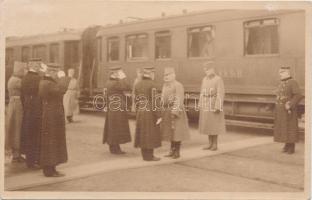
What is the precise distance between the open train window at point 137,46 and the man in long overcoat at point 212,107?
1.77 meters

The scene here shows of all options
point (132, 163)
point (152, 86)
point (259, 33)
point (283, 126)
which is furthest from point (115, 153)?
point (259, 33)

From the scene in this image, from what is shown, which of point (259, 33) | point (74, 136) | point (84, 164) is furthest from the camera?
point (259, 33)

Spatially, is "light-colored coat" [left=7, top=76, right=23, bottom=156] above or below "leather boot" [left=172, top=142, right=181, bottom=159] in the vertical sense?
above

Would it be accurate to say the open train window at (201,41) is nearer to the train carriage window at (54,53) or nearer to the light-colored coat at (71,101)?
the light-colored coat at (71,101)

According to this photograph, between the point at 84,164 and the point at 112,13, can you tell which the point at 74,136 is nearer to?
the point at 84,164

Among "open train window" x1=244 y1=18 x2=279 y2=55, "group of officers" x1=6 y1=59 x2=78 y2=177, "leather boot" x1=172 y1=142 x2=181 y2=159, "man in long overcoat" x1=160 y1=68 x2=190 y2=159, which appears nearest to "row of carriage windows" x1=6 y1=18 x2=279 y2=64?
"open train window" x1=244 y1=18 x2=279 y2=55

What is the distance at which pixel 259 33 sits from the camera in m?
7.22

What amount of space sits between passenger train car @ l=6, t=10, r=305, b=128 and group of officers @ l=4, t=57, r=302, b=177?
0.26 metres

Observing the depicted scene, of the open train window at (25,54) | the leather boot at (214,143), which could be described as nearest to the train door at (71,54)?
the open train window at (25,54)

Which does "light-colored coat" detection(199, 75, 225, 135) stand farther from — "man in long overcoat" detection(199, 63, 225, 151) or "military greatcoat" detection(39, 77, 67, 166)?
"military greatcoat" detection(39, 77, 67, 166)

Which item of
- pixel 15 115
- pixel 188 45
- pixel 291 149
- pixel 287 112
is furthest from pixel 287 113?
pixel 15 115

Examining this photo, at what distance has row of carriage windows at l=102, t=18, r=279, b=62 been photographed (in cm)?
711

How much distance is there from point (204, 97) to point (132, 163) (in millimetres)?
1417

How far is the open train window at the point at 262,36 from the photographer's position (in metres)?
7.02
